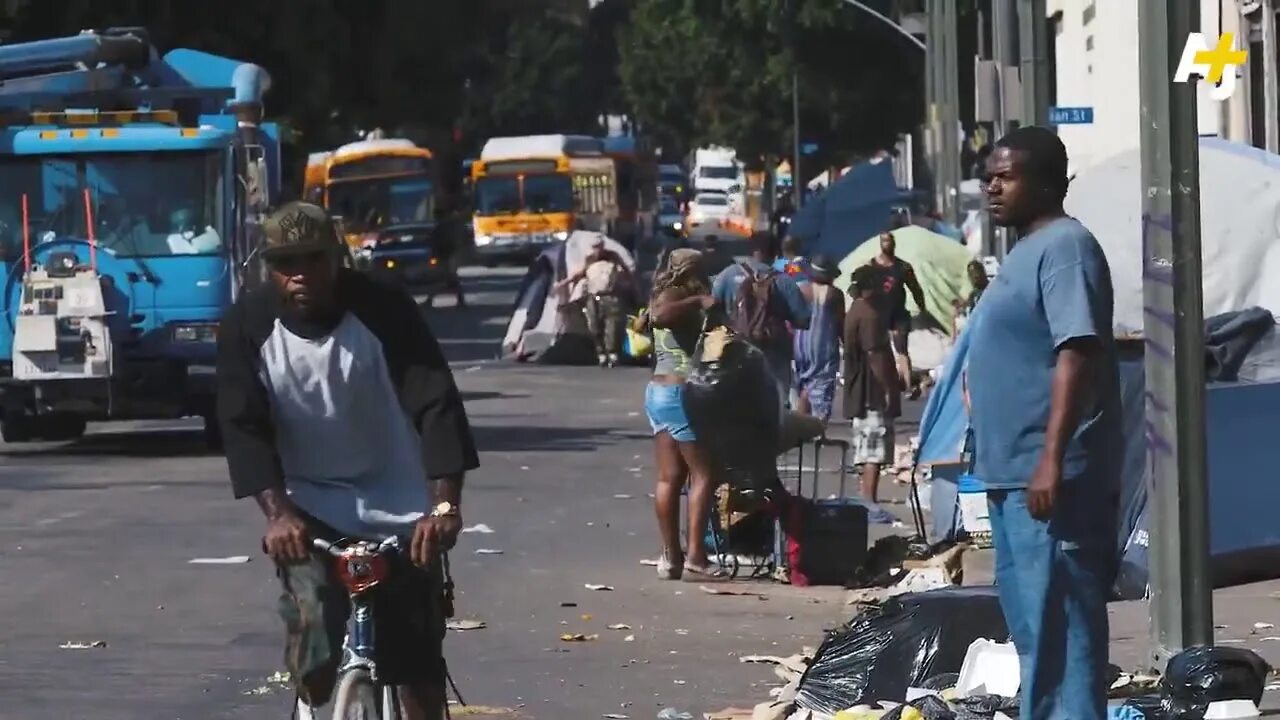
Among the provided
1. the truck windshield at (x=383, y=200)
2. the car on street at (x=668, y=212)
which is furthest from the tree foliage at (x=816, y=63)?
the truck windshield at (x=383, y=200)

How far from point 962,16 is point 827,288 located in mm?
33554

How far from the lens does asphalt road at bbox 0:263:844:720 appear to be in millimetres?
9758

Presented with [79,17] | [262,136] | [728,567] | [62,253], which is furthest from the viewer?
[79,17]

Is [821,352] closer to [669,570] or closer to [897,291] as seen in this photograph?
[897,291]

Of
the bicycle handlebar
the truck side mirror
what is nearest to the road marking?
the truck side mirror

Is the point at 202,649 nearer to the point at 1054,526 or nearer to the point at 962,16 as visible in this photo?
the point at 1054,526

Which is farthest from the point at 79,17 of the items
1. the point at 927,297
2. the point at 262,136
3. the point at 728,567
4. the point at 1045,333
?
the point at 1045,333

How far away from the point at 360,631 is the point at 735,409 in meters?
7.05

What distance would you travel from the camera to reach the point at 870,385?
17531 millimetres

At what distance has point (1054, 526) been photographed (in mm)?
6746

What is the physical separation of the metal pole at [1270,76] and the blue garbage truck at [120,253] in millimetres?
8211

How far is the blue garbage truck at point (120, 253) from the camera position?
20.0m

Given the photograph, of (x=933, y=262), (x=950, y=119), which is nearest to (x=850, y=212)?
(x=950, y=119)

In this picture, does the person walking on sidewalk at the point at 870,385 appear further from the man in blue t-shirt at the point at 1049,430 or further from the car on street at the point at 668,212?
the car on street at the point at 668,212
